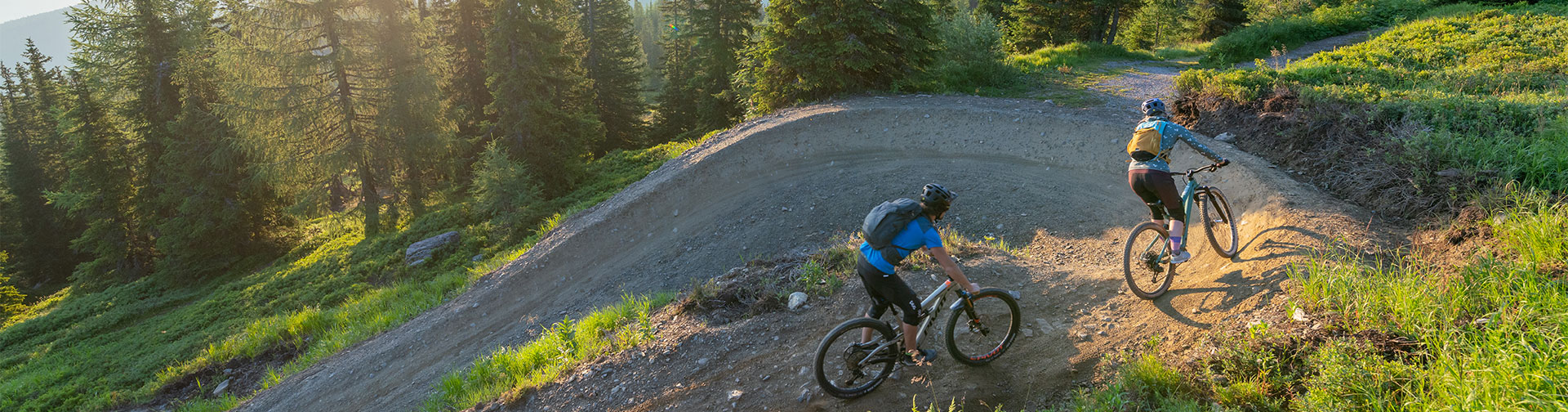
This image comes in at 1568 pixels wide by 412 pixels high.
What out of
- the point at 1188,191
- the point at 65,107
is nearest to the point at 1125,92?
the point at 1188,191

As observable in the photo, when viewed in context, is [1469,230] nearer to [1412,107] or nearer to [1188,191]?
[1188,191]

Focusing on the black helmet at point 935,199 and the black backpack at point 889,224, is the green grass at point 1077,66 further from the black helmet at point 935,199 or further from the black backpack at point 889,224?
the black backpack at point 889,224

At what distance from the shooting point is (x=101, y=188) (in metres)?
27.7

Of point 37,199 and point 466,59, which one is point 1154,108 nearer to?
point 466,59

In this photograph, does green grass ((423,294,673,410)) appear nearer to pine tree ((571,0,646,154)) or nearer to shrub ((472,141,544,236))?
shrub ((472,141,544,236))

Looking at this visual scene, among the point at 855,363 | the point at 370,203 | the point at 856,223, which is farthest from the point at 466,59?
the point at 855,363

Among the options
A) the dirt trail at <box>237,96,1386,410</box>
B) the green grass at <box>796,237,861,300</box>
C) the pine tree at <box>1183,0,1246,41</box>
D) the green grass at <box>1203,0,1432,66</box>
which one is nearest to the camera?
the dirt trail at <box>237,96,1386,410</box>

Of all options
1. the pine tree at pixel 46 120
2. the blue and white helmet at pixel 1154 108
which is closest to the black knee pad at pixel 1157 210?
the blue and white helmet at pixel 1154 108

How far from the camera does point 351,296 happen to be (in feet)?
→ 54.2

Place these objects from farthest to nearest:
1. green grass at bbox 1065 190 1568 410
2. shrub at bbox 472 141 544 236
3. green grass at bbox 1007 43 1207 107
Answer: green grass at bbox 1007 43 1207 107 → shrub at bbox 472 141 544 236 → green grass at bbox 1065 190 1568 410

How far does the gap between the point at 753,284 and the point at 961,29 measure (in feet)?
53.5

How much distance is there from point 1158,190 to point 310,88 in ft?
77.7

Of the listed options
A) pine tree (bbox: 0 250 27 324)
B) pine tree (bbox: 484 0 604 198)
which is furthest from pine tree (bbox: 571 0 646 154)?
pine tree (bbox: 0 250 27 324)

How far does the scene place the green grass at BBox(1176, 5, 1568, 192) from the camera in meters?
7.44
